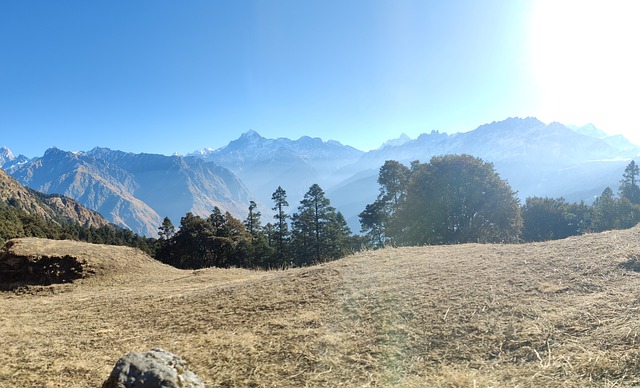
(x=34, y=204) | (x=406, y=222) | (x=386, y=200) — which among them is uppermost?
(x=34, y=204)

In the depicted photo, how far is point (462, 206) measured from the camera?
3616 centimetres

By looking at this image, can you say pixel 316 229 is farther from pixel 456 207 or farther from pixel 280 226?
pixel 456 207

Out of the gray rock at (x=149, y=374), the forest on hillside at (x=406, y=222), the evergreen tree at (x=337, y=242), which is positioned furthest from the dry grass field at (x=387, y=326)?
the evergreen tree at (x=337, y=242)

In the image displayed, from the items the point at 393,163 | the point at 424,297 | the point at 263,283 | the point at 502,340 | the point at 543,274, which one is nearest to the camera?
the point at 502,340

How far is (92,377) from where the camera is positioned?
209 inches

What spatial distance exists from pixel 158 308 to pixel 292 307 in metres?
4.05

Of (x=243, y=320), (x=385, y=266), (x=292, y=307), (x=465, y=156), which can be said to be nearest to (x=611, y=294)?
(x=385, y=266)

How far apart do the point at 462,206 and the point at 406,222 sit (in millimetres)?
6302

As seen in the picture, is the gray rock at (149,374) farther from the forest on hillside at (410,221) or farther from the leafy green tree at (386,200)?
the leafy green tree at (386,200)

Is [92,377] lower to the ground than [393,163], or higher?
lower

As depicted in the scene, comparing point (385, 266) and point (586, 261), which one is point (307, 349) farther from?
point (586, 261)

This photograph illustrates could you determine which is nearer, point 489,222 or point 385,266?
point 385,266

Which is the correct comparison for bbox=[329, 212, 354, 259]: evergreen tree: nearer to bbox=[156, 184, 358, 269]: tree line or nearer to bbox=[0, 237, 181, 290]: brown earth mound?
bbox=[156, 184, 358, 269]: tree line

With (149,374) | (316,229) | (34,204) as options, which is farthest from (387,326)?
(34,204)
